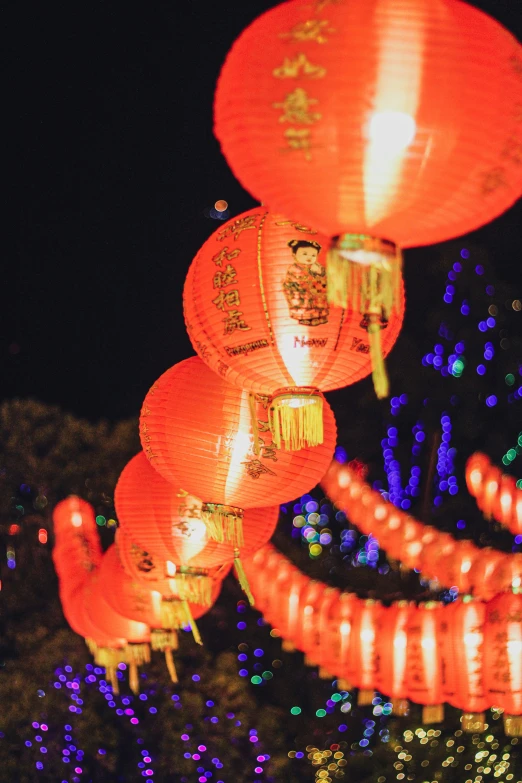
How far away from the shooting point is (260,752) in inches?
345

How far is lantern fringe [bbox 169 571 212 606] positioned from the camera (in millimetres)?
4422

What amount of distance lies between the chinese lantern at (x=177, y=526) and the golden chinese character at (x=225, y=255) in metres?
1.37

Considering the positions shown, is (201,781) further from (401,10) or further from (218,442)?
(401,10)

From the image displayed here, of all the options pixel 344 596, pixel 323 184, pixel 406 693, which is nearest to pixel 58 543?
pixel 344 596

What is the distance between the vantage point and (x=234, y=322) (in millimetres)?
3082

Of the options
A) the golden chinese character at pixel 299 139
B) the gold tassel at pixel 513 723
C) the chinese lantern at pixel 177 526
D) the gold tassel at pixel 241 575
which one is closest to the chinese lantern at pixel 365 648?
the gold tassel at pixel 513 723

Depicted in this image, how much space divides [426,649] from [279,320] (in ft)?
7.36

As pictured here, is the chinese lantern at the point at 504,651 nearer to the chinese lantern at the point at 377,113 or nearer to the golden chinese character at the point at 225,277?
the golden chinese character at the point at 225,277

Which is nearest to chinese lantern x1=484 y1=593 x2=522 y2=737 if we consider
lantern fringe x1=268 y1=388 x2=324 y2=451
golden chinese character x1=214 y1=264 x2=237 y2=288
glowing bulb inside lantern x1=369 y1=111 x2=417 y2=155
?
lantern fringe x1=268 y1=388 x2=324 y2=451

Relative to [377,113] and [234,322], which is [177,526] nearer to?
[234,322]

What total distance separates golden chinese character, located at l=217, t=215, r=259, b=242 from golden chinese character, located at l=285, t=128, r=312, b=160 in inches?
30.5

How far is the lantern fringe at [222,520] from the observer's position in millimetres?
3689

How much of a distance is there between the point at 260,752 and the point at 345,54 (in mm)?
7475

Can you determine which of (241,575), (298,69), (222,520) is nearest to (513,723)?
(241,575)
